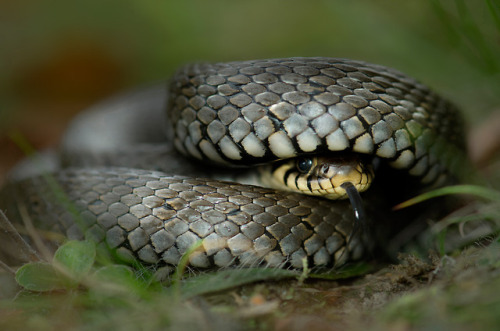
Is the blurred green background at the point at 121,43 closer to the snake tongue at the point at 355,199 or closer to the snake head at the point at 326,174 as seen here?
the snake head at the point at 326,174

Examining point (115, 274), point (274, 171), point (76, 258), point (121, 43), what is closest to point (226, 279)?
point (115, 274)

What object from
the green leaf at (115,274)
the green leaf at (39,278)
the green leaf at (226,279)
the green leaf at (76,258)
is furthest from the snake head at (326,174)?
the green leaf at (39,278)

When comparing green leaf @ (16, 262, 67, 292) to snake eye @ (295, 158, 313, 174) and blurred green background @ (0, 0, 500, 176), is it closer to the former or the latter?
snake eye @ (295, 158, 313, 174)

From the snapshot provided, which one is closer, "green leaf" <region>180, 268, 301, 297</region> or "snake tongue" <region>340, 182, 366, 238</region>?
"green leaf" <region>180, 268, 301, 297</region>

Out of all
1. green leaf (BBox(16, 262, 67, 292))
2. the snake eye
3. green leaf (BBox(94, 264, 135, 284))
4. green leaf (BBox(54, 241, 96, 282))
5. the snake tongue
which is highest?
the snake eye

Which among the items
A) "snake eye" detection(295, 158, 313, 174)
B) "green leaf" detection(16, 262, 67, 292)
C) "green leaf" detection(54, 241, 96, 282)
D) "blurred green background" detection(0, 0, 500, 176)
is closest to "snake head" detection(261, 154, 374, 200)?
"snake eye" detection(295, 158, 313, 174)

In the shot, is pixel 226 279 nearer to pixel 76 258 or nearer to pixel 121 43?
pixel 76 258
